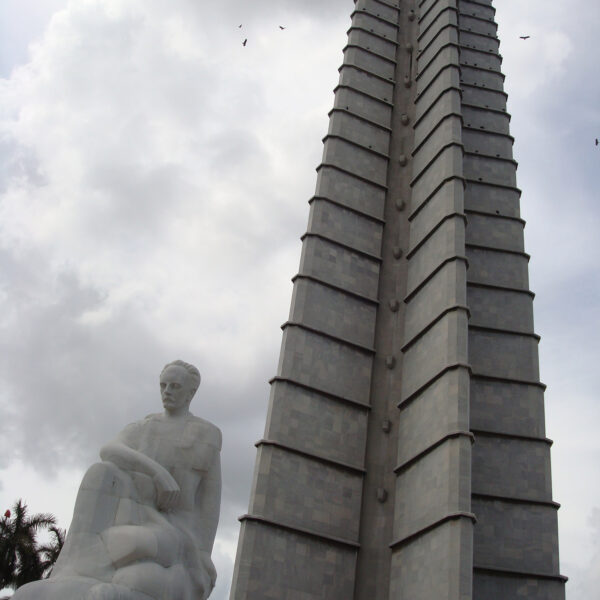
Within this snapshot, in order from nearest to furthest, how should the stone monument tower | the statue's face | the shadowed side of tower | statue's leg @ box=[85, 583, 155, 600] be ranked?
statue's leg @ box=[85, 583, 155, 600]
the statue's face
the stone monument tower
the shadowed side of tower

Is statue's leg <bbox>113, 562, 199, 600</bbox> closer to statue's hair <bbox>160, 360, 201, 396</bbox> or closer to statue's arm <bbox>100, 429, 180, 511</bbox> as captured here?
statue's arm <bbox>100, 429, 180, 511</bbox>

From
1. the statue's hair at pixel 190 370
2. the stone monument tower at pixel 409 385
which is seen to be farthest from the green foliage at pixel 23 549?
the statue's hair at pixel 190 370

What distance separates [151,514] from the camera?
4.76m

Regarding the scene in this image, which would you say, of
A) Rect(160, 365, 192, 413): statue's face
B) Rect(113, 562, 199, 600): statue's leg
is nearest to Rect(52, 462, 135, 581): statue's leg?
Rect(113, 562, 199, 600): statue's leg

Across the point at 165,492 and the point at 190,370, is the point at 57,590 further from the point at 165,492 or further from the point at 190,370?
the point at 190,370

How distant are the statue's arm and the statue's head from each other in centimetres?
62

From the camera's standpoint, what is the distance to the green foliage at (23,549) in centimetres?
2202

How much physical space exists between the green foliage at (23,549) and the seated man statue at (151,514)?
1825 centimetres

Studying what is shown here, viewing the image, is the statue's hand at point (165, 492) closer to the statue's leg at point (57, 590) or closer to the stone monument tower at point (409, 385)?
the statue's leg at point (57, 590)

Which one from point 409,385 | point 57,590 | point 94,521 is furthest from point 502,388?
point 57,590

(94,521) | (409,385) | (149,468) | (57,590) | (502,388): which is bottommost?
(57,590)

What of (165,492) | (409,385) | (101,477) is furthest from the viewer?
(409,385)

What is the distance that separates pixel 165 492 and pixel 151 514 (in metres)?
0.16

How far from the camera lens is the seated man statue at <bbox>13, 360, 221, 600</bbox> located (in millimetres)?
4277
